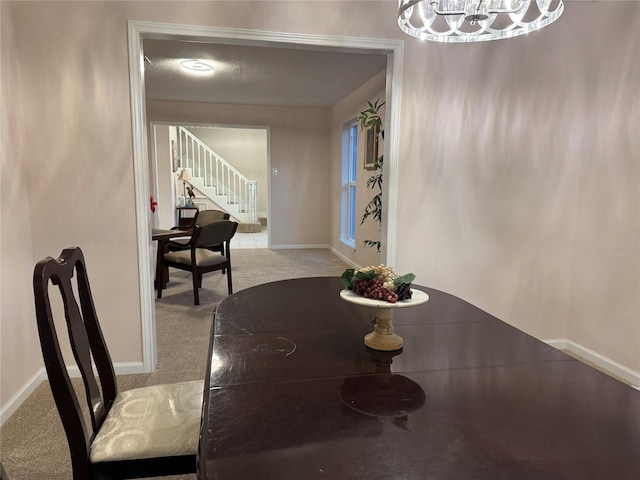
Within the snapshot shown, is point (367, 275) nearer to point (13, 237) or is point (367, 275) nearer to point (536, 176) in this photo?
point (13, 237)

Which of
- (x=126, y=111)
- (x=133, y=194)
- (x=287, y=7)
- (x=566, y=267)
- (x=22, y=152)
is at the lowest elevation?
(x=566, y=267)

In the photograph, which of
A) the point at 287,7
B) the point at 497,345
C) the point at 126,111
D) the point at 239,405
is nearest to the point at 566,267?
the point at 497,345

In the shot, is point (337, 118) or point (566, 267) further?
point (337, 118)

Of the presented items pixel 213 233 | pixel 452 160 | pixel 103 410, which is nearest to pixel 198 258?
pixel 213 233

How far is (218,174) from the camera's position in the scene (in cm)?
949

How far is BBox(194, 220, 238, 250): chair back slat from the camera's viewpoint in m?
3.66

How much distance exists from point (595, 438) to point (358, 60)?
13.1 feet

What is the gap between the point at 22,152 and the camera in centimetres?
216

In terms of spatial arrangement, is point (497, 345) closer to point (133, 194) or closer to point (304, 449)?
point (304, 449)

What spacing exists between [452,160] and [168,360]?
7.53ft

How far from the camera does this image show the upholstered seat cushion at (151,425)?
3.67 feet

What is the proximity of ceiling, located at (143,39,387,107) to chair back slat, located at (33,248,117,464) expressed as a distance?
249cm

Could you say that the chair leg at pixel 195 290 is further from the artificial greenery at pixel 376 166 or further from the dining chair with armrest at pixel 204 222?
the artificial greenery at pixel 376 166

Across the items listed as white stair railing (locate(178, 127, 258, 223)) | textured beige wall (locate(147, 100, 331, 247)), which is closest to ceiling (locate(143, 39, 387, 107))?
textured beige wall (locate(147, 100, 331, 247))
